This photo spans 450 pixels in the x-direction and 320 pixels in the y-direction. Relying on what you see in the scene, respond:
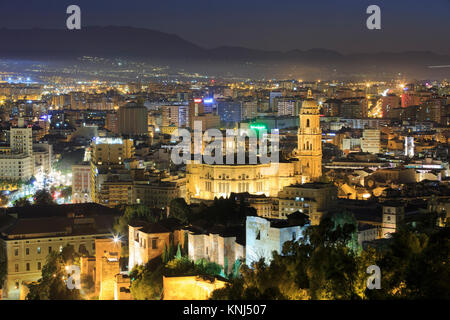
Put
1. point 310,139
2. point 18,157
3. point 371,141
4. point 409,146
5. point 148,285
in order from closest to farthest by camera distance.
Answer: point 148,285 < point 310,139 < point 18,157 < point 409,146 < point 371,141

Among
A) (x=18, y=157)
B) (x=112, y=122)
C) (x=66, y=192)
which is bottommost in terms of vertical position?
(x=66, y=192)

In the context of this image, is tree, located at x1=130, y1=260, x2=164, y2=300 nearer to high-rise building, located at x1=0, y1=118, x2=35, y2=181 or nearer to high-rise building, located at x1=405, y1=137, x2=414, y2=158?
high-rise building, located at x1=0, y1=118, x2=35, y2=181

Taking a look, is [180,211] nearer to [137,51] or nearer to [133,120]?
[137,51]

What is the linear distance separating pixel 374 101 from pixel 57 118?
1848 centimetres

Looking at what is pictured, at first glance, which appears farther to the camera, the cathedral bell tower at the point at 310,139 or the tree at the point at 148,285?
the cathedral bell tower at the point at 310,139
